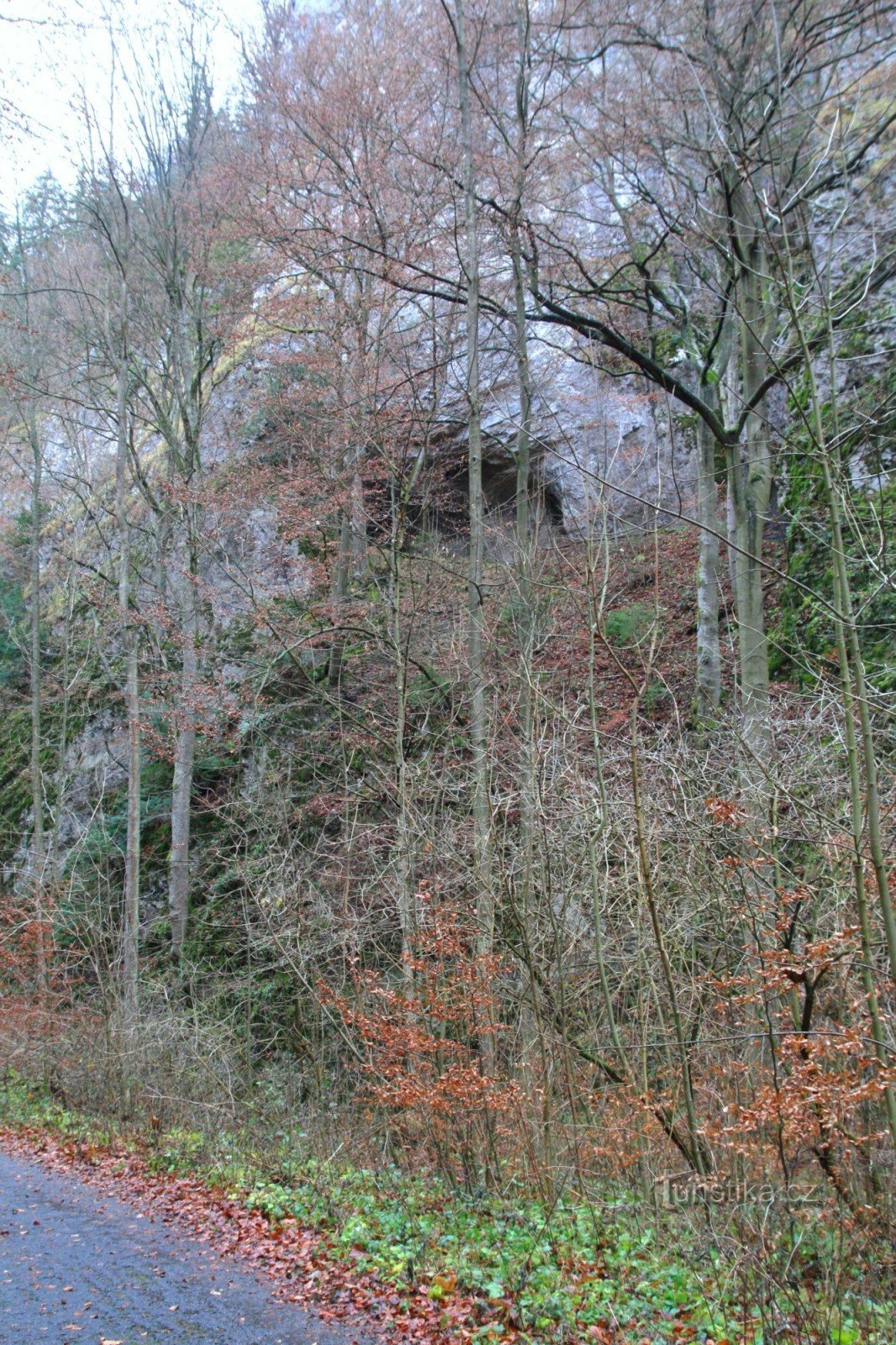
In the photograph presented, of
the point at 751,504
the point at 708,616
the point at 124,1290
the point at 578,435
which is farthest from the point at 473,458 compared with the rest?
the point at 578,435

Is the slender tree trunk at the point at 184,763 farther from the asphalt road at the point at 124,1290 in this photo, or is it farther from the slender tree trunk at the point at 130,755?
the asphalt road at the point at 124,1290

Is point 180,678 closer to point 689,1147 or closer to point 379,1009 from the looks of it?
point 379,1009

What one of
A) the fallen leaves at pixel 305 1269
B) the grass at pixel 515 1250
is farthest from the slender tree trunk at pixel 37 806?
the grass at pixel 515 1250

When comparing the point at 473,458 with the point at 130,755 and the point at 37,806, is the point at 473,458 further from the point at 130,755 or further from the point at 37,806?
the point at 37,806

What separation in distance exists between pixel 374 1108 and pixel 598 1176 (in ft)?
9.12

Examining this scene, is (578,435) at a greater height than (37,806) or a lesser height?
greater

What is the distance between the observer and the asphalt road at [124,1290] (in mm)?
4387

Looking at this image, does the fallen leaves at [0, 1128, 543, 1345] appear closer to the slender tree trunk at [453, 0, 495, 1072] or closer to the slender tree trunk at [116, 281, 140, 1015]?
the slender tree trunk at [116, 281, 140, 1015]

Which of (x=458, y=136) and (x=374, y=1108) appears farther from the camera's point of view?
(x=458, y=136)

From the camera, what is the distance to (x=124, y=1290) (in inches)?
195

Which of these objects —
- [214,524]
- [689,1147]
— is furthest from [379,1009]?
[214,524]

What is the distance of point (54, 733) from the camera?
67.7 ft

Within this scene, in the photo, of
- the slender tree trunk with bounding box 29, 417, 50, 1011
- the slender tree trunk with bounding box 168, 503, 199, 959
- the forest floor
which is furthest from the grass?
the slender tree trunk with bounding box 168, 503, 199, 959

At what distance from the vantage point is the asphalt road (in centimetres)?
439
